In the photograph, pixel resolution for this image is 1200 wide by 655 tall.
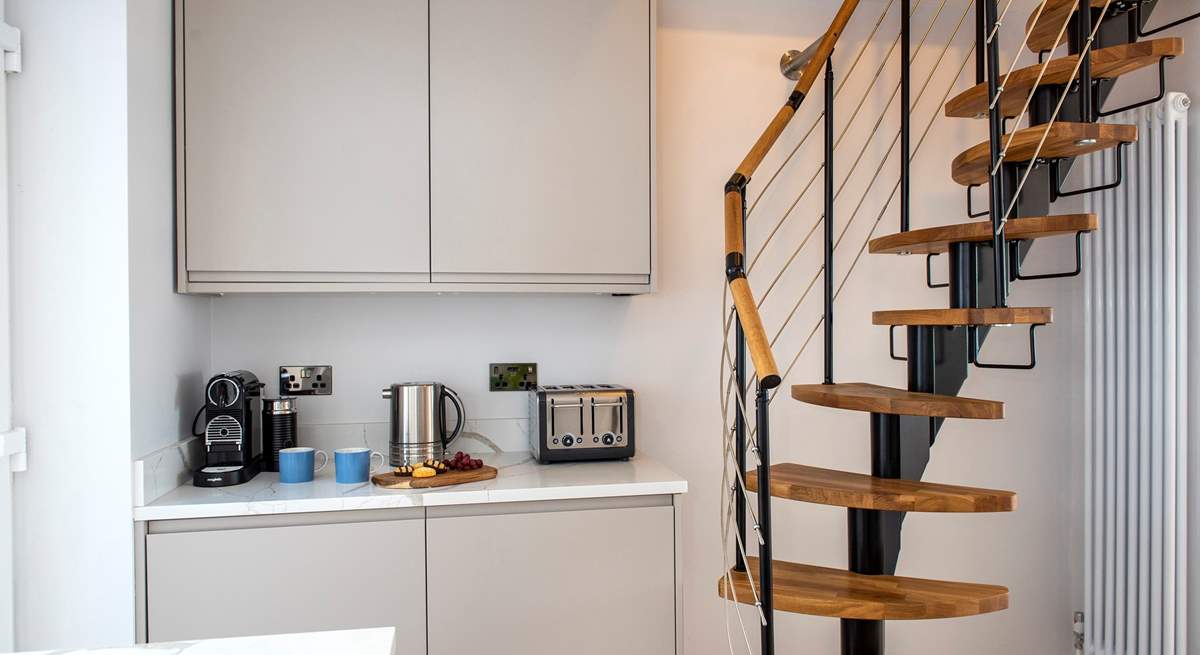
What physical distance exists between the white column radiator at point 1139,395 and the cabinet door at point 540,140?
1.54m

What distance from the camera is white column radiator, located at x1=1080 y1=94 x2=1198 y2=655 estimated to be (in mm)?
2377

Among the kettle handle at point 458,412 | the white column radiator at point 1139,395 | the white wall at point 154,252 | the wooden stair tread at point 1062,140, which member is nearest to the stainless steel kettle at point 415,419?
the kettle handle at point 458,412

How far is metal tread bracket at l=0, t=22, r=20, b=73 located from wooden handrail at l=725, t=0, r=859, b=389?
1612 mm

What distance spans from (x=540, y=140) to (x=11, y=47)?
1233mm

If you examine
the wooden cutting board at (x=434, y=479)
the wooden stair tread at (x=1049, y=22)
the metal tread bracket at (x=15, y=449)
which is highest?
the wooden stair tread at (x=1049, y=22)

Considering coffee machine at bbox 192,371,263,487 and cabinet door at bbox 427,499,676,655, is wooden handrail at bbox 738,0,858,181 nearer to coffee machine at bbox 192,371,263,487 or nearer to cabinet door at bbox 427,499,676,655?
cabinet door at bbox 427,499,676,655

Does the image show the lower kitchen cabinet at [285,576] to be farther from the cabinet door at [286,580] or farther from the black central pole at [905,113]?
the black central pole at [905,113]

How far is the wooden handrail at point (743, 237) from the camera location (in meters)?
1.55

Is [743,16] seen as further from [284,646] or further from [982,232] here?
[284,646]

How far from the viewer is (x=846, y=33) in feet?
8.97

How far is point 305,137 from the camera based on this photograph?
2141 mm

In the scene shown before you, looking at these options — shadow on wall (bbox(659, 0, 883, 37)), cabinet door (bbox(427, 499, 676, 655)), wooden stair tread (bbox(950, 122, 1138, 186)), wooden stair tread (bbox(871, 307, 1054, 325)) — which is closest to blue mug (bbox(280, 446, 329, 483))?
cabinet door (bbox(427, 499, 676, 655))

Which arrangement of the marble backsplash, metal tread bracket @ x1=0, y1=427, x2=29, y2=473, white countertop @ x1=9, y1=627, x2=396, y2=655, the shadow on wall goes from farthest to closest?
the shadow on wall < the marble backsplash < metal tread bracket @ x1=0, y1=427, x2=29, y2=473 < white countertop @ x1=9, y1=627, x2=396, y2=655

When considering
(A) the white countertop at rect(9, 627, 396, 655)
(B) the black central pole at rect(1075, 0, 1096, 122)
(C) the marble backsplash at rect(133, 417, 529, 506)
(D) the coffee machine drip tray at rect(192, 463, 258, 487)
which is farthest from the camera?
(C) the marble backsplash at rect(133, 417, 529, 506)
